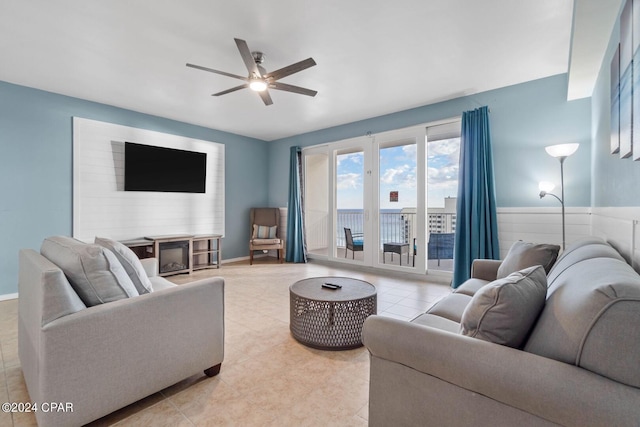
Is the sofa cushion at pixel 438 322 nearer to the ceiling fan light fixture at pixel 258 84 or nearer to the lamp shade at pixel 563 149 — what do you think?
the lamp shade at pixel 563 149

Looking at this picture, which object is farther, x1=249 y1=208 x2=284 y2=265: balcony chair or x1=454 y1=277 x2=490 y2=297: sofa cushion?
x1=249 y1=208 x2=284 y2=265: balcony chair

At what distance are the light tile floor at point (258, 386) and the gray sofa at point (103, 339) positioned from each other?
0.13 m

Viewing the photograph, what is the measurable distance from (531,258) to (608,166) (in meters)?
0.91

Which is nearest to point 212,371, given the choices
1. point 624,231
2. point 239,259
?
point 624,231

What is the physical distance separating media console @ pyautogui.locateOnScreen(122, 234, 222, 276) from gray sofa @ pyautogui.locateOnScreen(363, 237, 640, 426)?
425cm

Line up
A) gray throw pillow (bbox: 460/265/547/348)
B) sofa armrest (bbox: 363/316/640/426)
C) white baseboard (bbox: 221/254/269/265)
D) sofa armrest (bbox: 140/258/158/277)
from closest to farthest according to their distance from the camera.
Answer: sofa armrest (bbox: 363/316/640/426), gray throw pillow (bbox: 460/265/547/348), sofa armrest (bbox: 140/258/158/277), white baseboard (bbox: 221/254/269/265)

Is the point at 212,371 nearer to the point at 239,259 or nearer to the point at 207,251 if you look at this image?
the point at 207,251

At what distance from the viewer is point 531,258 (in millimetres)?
2113

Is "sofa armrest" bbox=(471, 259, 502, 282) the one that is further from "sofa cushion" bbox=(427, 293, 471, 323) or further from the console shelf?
the console shelf

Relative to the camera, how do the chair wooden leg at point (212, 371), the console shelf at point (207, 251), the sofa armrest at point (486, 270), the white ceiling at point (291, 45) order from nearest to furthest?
the chair wooden leg at point (212, 371) < the white ceiling at point (291, 45) < the sofa armrest at point (486, 270) < the console shelf at point (207, 251)

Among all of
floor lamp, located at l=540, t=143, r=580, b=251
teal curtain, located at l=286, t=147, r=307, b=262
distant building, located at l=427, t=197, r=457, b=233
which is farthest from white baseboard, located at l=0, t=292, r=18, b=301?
floor lamp, located at l=540, t=143, r=580, b=251

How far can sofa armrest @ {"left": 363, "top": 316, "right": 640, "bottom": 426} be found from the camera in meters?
0.75

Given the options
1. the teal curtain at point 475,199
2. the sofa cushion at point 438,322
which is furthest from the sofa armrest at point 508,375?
→ the teal curtain at point 475,199

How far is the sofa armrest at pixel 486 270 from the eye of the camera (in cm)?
259
